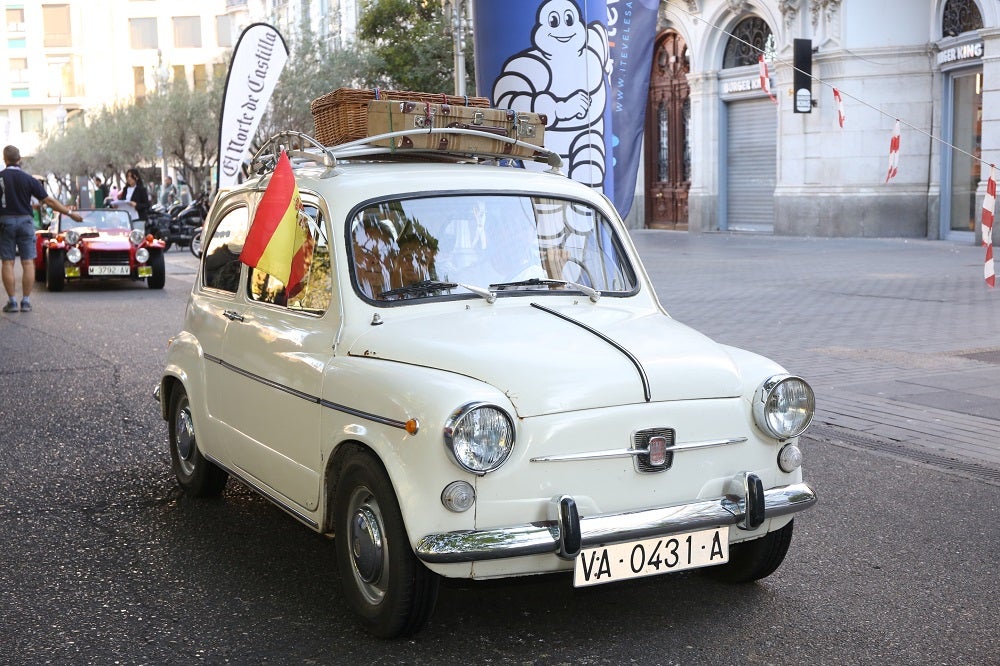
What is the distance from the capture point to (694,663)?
3770 mm

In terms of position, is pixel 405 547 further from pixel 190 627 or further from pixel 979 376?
pixel 979 376

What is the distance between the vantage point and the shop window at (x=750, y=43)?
28422 mm

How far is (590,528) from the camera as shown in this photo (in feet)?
12.3

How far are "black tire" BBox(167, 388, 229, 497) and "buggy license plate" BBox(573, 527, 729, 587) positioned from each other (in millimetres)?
2401

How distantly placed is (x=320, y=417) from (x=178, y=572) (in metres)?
0.97

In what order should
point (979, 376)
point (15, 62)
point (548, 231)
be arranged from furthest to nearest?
point (15, 62) < point (979, 376) < point (548, 231)

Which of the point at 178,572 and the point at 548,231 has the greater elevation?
the point at 548,231

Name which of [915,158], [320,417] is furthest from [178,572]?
[915,158]

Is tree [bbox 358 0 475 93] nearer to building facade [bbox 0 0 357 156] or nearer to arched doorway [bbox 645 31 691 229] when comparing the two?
arched doorway [bbox 645 31 691 229]

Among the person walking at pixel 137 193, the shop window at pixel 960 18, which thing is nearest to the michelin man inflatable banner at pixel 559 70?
the shop window at pixel 960 18

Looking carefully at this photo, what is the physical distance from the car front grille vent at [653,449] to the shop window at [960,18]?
71.6 ft

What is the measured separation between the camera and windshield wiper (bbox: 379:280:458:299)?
4.53 metres

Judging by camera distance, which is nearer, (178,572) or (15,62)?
(178,572)

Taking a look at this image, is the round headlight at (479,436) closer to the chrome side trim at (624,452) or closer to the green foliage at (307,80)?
the chrome side trim at (624,452)
